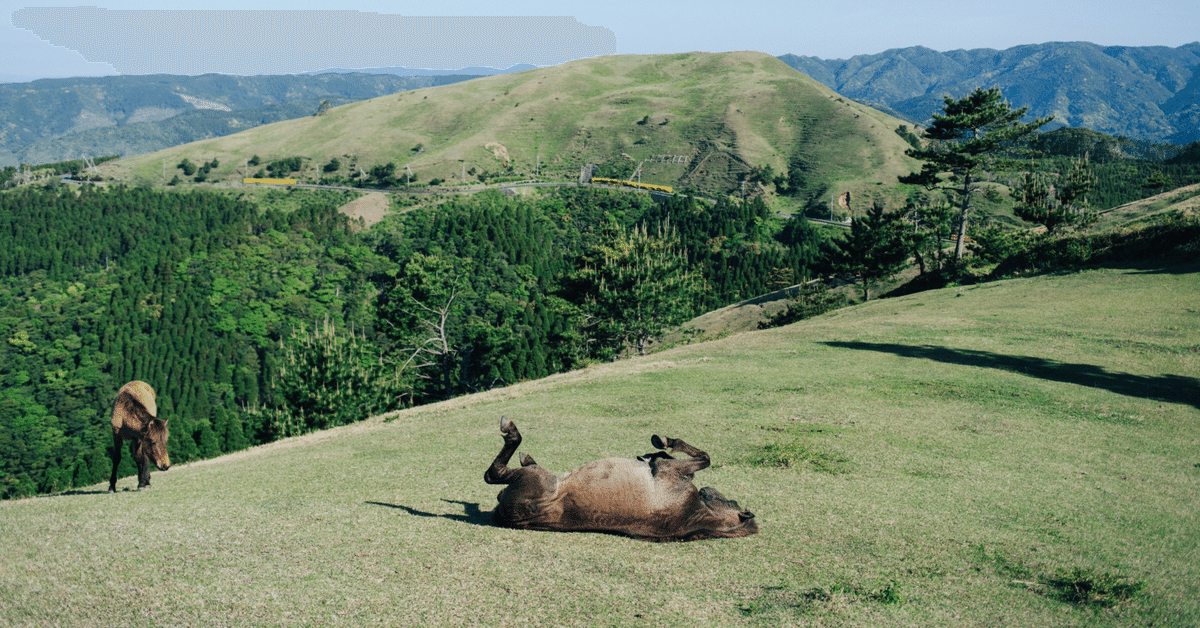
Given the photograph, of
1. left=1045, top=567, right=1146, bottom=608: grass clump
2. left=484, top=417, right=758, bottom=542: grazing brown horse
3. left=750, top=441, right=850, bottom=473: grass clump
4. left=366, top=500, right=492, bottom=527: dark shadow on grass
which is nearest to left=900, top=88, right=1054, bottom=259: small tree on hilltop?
left=750, top=441, right=850, bottom=473: grass clump

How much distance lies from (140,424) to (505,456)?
1077cm

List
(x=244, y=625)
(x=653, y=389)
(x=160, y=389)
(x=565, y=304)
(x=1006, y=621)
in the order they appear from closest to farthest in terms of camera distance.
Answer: (x=244, y=625), (x=1006, y=621), (x=653, y=389), (x=565, y=304), (x=160, y=389)

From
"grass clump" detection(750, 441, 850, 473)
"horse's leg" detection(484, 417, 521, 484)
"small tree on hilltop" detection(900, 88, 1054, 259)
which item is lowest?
"grass clump" detection(750, 441, 850, 473)

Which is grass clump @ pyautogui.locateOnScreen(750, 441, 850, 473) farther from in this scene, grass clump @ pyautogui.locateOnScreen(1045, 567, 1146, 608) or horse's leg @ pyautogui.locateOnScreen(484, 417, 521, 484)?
horse's leg @ pyautogui.locateOnScreen(484, 417, 521, 484)

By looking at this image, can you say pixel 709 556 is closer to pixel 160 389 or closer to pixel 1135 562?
pixel 1135 562

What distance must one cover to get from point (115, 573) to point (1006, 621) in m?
11.8

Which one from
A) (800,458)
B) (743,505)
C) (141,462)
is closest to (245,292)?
(141,462)

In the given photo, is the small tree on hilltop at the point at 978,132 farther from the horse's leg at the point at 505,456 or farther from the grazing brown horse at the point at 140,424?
the grazing brown horse at the point at 140,424

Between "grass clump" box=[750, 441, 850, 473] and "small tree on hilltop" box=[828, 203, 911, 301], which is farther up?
"small tree on hilltop" box=[828, 203, 911, 301]

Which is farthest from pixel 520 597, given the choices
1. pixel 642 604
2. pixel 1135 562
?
pixel 1135 562

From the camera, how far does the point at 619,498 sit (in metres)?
10.2

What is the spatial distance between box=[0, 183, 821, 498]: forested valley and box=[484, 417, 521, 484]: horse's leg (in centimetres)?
6979

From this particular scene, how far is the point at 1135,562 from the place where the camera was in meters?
10.1

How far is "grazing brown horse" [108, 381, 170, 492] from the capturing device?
50.3 ft
